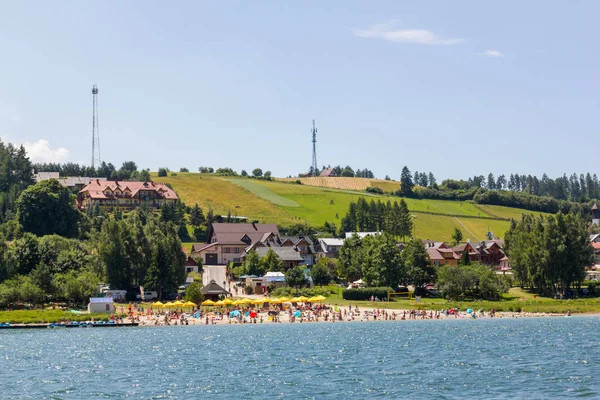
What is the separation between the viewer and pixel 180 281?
9900 centimetres

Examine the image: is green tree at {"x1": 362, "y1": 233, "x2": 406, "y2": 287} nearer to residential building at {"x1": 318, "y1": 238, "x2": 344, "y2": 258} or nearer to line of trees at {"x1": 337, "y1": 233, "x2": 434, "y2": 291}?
line of trees at {"x1": 337, "y1": 233, "x2": 434, "y2": 291}

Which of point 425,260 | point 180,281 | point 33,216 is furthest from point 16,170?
point 425,260

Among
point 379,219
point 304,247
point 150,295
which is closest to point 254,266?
point 150,295

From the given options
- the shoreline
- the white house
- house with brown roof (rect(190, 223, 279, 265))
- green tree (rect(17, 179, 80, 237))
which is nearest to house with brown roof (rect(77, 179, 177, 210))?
house with brown roof (rect(190, 223, 279, 265))

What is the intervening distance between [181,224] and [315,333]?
8352 cm

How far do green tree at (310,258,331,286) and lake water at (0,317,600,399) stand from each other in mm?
31487

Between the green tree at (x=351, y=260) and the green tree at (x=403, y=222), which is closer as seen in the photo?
the green tree at (x=351, y=260)

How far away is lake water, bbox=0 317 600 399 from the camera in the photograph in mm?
42312

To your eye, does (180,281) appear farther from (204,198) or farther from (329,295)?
(204,198)

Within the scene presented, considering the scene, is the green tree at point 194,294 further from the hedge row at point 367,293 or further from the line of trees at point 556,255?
the line of trees at point 556,255

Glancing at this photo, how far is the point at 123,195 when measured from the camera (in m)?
173

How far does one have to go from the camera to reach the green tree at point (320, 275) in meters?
112

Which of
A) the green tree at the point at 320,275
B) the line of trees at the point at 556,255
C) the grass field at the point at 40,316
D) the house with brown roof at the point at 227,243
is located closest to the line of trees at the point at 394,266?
the green tree at the point at 320,275

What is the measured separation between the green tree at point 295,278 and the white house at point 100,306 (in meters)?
27.1
